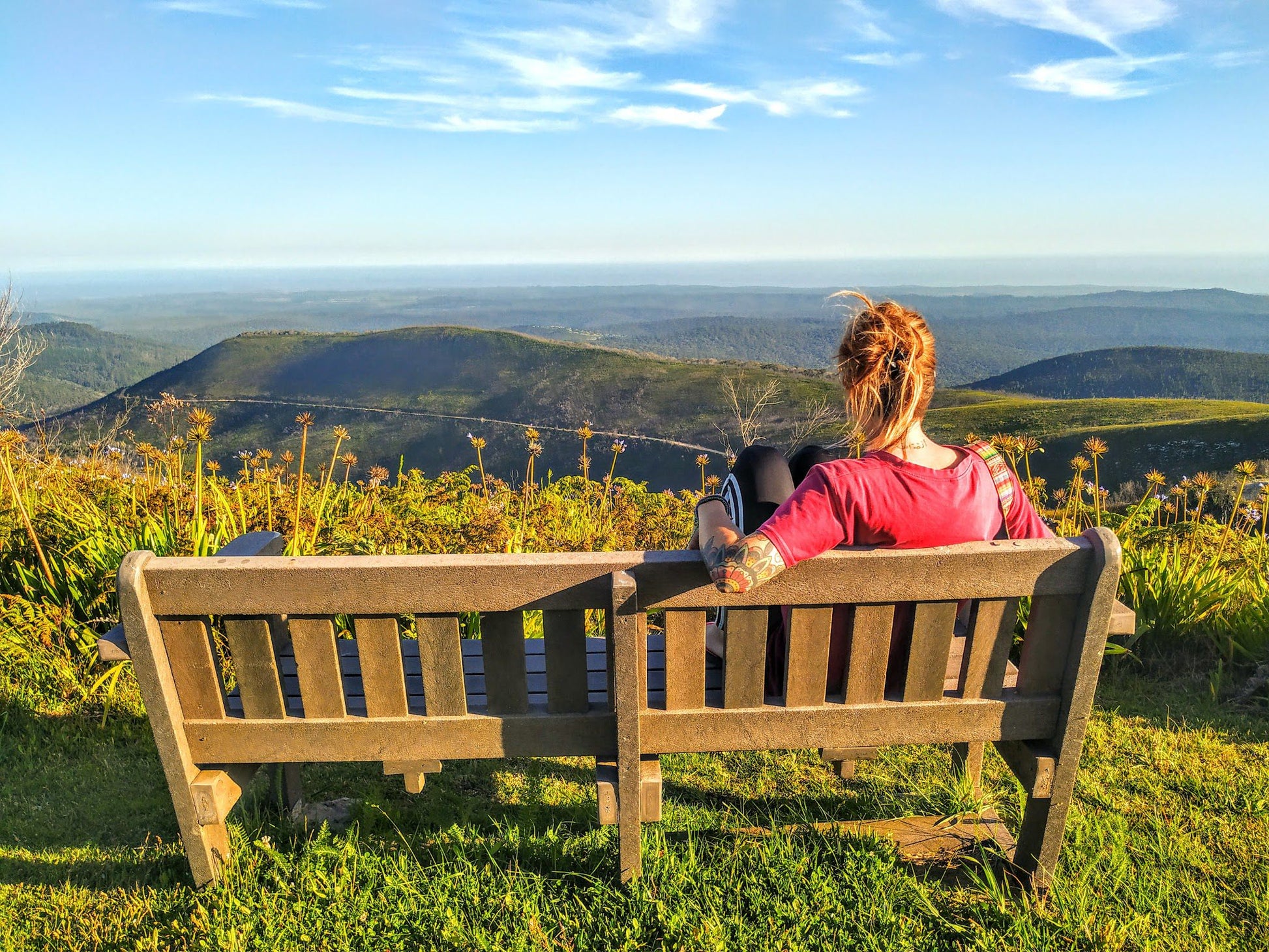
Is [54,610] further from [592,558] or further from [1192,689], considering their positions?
[1192,689]

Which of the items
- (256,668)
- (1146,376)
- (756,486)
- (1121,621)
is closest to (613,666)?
(756,486)

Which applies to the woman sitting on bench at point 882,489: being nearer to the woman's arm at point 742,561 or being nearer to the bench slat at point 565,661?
the woman's arm at point 742,561

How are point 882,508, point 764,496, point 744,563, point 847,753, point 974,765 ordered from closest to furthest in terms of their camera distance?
point 744,563 < point 882,508 < point 847,753 < point 764,496 < point 974,765

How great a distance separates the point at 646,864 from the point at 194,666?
1.48 m

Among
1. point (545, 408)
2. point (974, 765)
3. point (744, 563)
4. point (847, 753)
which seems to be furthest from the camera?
point (545, 408)

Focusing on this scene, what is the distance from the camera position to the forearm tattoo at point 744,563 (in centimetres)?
204

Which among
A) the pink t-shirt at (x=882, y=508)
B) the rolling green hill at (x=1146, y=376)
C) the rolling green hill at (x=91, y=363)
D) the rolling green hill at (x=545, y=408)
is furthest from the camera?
the rolling green hill at (x=91, y=363)

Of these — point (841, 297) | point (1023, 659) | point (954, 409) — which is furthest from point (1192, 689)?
point (954, 409)

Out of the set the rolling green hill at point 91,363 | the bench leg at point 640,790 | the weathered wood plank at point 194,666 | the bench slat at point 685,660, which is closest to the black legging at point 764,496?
the bench slat at point 685,660

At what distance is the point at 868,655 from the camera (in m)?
2.29

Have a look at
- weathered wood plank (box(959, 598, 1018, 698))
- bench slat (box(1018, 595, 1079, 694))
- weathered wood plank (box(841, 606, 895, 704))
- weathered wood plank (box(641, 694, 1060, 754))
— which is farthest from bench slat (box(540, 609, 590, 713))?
bench slat (box(1018, 595, 1079, 694))

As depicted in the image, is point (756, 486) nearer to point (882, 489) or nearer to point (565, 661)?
point (882, 489)

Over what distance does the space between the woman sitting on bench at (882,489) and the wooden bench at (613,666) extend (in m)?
0.10

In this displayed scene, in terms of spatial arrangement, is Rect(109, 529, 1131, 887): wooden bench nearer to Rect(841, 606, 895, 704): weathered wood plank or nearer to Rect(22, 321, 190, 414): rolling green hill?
Rect(841, 606, 895, 704): weathered wood plank
